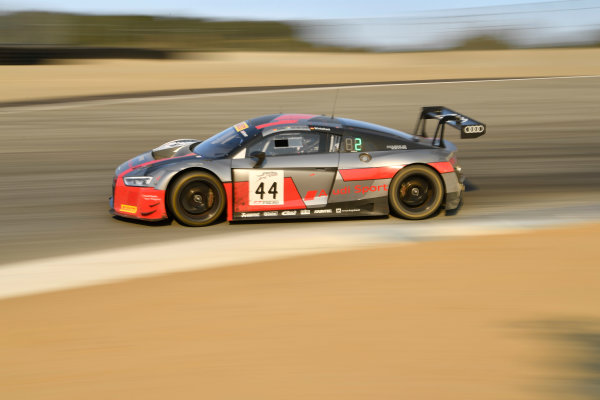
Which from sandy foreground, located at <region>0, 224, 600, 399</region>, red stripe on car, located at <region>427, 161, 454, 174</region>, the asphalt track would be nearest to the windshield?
the asphalt track

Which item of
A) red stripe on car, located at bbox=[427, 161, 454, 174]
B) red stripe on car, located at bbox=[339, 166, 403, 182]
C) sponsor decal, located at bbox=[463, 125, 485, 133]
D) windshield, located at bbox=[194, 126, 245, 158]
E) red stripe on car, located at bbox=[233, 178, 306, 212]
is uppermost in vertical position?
sponsor decal, located at bbox=[463, 125, 485, 133]

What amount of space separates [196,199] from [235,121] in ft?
29.0

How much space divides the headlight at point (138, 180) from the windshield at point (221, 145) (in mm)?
687

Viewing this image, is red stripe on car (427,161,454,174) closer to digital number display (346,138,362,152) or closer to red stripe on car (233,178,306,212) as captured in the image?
digital number display (346,138,362,152)

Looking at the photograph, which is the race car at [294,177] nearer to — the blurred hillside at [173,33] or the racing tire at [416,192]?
the racing tire at [416,192]

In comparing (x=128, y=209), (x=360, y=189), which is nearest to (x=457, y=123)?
(x=360, y=189)

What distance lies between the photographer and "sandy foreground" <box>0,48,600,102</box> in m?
23.8

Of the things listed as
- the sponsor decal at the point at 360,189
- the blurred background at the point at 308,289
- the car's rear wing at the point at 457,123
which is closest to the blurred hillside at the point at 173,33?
the blurred background at the point at 308,289

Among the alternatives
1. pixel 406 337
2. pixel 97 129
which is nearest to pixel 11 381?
pixel 406 337

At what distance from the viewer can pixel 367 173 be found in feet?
27.7

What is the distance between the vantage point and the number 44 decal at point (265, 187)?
325 inches

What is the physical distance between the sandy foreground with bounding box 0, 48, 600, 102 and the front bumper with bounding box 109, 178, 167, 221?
13740 mm

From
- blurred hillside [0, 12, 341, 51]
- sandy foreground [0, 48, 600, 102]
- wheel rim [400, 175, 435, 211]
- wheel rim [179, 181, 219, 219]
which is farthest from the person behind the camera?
blurred hillside [0, 12, 341, 51]

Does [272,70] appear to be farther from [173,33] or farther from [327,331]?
[327,331]
